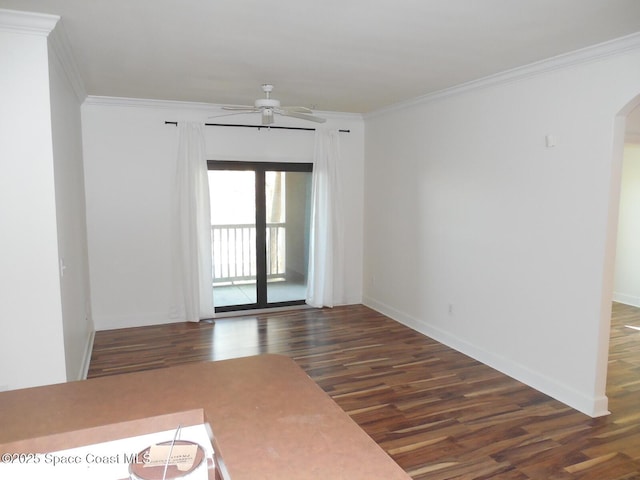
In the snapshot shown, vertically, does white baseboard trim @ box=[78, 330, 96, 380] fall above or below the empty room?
below

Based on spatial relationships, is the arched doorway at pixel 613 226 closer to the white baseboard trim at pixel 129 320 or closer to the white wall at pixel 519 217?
the white wall at pixel 519 217

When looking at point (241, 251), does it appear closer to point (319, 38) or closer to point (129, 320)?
point (129, 320)

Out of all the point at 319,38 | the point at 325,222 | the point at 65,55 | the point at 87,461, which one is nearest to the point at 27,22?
the point at 65,55

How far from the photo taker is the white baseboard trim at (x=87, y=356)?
3.78 m

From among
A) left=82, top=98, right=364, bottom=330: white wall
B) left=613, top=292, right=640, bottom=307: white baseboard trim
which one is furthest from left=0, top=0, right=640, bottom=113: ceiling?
left=613, top=292, right=640, bottom=307: white baseboard trim

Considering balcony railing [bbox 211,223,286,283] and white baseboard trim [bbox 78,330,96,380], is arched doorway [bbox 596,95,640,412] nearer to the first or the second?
balcony railing [bbox 211,223,286,283]

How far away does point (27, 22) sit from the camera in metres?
2.53

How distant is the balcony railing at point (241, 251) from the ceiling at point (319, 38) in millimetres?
2054

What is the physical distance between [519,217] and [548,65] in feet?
3.94

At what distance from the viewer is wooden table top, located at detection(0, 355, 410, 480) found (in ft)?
3.57

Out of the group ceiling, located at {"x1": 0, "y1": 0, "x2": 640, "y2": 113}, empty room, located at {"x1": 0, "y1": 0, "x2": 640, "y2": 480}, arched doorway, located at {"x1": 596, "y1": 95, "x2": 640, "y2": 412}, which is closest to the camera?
empty room, located at {"x1": 0, "y1": 0, "x2": 640, "y2": 480}

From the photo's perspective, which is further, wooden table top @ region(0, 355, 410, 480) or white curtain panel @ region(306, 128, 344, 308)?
white curtain panel @ region(306, 128, 344, 308)

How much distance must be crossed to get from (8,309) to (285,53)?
246 centimetres

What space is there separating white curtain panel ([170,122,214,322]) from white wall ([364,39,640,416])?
2329mm
